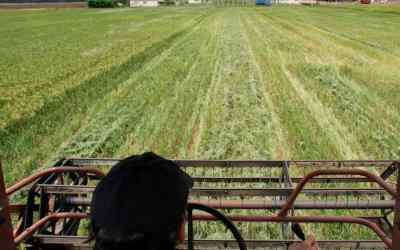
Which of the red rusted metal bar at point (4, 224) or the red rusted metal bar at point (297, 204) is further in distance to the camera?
the red rusted metal bar at point (297, 204)

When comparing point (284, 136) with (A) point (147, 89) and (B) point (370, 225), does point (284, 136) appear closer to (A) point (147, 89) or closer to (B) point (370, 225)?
(B) point (370, 225)

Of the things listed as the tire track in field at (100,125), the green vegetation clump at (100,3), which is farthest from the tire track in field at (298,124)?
the green vegetation clump at (100,3)

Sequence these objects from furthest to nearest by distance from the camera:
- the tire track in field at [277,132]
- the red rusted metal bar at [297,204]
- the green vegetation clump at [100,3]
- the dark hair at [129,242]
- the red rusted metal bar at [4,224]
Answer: the green vegetation clump at [100,3]
the tire track in field at [277,132]
the red rusted metal bar at [297,204]
the red rusted metal bar at [4,224]
the dark hair at [129,242]

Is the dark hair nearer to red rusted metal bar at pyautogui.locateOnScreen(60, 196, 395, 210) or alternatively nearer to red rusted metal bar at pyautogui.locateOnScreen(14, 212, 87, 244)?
red rusted metal bar at pyautogui.locateOnScreen(60, 196, 395, 210)

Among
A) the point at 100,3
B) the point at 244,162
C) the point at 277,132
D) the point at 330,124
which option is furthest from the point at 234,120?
the point at 100,3

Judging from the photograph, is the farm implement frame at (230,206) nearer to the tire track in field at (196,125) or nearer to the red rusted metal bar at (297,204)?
the red rusted metal bar at (297,204)

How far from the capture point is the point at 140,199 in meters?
1.30

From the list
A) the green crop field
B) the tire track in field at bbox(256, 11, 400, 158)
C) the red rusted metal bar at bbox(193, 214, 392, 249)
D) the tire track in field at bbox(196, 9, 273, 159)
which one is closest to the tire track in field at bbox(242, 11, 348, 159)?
the green crop field

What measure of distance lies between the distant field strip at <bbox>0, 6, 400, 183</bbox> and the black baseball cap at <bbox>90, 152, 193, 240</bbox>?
4.04 meters

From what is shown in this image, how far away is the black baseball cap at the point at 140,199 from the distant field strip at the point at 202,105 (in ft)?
13.3

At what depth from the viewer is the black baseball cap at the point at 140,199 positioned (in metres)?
1.25

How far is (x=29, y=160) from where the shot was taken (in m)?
5.30

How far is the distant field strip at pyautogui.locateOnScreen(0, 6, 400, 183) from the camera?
571cm

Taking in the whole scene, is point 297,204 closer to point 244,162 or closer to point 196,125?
point 244,162
